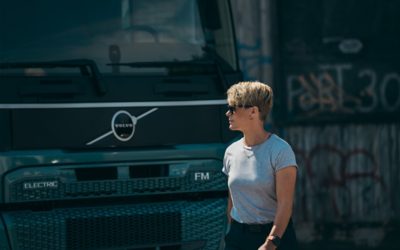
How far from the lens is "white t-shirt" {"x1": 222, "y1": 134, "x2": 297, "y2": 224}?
5.98 m

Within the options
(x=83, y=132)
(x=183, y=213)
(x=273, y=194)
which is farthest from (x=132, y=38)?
(x=273, y=194)

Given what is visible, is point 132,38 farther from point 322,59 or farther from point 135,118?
point 322,59

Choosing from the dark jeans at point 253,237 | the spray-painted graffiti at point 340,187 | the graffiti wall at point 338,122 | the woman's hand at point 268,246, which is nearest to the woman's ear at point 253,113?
the dark jeans at point 253,237

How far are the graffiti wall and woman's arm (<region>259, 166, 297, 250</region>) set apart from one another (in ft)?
18.4

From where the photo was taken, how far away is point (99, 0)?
7578 millimetres

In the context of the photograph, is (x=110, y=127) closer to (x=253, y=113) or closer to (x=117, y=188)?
(x=117, y=188)

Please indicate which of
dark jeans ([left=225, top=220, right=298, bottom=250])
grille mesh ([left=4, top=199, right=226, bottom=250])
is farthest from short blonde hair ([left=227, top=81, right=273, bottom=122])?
grille mesh ([left=4, top=199, right=226, bottom=250])

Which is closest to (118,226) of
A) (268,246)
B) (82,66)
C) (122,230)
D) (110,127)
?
(122,230)

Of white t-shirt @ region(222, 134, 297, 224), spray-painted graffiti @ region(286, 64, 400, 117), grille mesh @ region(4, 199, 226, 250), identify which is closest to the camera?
white t-shirt @ region(222, 134, 297, 224)

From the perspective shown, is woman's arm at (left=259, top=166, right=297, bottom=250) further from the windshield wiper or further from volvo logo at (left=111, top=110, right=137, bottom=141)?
the windshield wiper

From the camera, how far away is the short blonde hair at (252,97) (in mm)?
6070

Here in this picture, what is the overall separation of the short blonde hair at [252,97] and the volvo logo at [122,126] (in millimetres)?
1346

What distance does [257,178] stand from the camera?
5.99m

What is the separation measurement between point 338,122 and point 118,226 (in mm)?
4827
